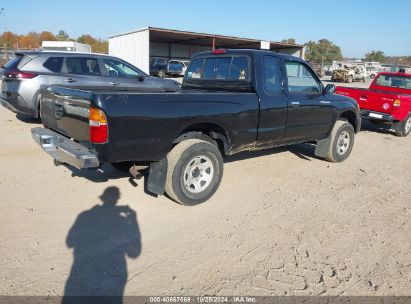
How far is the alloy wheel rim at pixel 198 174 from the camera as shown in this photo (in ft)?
14.0

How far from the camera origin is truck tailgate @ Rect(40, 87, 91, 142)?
3.63 meters

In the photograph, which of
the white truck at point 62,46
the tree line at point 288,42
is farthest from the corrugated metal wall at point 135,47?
the tree line at point 288,42

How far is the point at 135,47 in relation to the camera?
27359 millimetres

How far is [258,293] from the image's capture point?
109 inches

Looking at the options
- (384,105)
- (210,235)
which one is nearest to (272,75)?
(210,235)

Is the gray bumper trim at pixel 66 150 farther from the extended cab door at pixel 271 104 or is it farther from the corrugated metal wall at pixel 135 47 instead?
the corrugated metal wall at pixel 135 47

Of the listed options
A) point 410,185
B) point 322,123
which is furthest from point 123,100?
point 410,185

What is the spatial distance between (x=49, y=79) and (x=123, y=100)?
5.40 metres

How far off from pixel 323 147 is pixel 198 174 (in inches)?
121

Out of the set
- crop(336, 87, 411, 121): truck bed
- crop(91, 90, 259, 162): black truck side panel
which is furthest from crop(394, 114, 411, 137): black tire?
crop(91, 90, 259, 162): black truck side panel

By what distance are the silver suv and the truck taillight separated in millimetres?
4180

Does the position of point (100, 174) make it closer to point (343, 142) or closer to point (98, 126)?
point (98, 126)

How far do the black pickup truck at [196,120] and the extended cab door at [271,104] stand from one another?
0.05 feet

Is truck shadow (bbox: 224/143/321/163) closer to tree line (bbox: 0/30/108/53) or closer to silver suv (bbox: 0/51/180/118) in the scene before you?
silver suv (bbox: 0/51/180/118)
